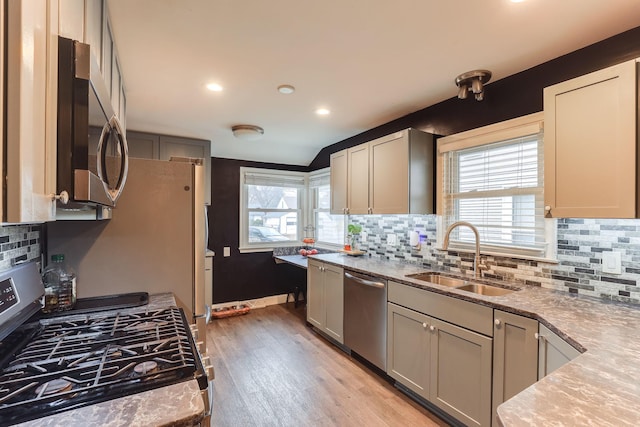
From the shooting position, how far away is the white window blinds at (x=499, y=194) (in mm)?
2100

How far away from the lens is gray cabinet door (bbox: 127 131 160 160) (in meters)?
3.45

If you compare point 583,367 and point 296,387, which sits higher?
point 583,367

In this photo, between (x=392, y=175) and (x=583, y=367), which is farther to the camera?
(x=392, y=175)

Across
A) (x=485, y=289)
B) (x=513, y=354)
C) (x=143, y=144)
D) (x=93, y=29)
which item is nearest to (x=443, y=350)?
(x=513, y=354)

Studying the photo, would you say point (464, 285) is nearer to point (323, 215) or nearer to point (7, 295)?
point (7, 295)

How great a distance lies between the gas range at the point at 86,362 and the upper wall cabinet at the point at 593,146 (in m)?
1.90

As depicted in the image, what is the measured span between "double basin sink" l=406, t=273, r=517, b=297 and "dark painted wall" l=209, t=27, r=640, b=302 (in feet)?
3.99

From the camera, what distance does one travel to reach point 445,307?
1.98 m

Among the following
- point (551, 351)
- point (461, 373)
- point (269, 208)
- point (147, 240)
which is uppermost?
point (269, 208)

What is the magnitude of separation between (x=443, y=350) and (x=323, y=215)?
2.87 metres

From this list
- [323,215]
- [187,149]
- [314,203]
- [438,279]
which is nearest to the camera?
[438,279]

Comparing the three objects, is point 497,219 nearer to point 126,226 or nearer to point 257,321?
point 126,226

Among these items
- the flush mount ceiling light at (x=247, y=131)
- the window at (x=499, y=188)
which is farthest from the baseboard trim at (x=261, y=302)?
the window at (x=499, y=188)

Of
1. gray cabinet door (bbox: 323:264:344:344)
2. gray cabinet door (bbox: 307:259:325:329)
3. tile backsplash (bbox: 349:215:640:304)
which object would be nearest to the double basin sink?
tile backsplash (bbox: 349:215:640:304)
